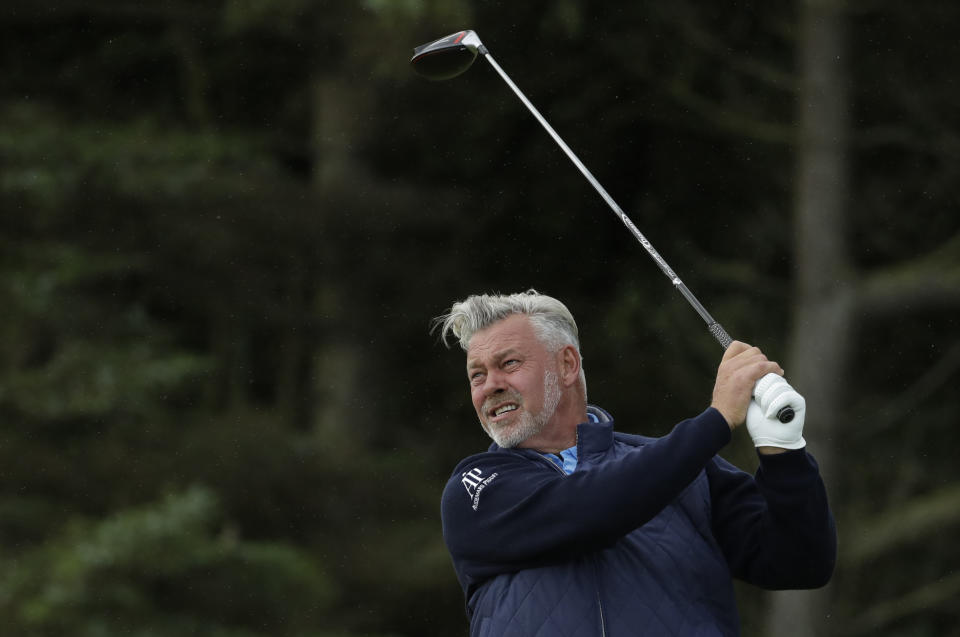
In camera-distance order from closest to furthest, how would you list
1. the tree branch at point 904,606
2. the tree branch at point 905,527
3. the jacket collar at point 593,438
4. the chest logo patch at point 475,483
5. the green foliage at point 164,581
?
1. the chest logo patch at point 475,483
2. the jacket collar at point 593,438
3. the green foliage at point 164,581
4. the tree branch at point 905,527
5. the tree branch at point 904,606

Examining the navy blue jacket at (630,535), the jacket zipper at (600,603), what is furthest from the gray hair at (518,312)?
the jacket zipper at (600,603)

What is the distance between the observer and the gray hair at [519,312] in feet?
9.54

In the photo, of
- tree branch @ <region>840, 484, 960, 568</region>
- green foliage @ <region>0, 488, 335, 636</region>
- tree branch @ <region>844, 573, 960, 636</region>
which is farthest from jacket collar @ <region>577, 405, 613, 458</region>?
tree branch @ <region>844, 573, 960, 636</region>

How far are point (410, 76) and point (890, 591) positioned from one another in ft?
15.7

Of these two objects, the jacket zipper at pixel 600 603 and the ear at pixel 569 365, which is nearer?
the jacket zipper at pixel 600 603

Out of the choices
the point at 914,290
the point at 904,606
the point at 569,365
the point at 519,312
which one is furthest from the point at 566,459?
the point at 904,606

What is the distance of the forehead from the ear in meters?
0.06

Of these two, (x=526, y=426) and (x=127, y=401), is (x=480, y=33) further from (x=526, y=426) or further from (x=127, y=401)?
(x=526, y=426)

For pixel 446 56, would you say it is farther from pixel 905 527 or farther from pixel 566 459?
pixel 905 527

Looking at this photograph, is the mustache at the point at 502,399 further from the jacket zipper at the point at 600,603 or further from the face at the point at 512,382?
the jacket zipper at the point at 600,603

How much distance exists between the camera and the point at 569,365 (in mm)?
2936

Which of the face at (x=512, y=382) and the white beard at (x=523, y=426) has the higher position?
the face at (x=512, y=382)

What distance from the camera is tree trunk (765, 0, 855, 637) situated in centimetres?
894

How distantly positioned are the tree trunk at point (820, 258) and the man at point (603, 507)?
6.23m
